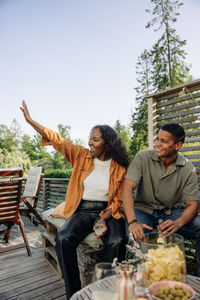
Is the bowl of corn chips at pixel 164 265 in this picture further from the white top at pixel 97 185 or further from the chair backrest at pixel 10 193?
the chair backrest at pixel 10 193

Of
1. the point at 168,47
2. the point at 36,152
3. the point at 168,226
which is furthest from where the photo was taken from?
the point at 36,152

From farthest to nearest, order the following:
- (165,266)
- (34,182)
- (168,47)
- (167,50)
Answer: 1. (167,50)
2. (168,47)
3. (34,182)
4. (165,266)

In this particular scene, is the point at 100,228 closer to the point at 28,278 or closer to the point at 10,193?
the point at 28,278

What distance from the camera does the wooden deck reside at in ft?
6.55

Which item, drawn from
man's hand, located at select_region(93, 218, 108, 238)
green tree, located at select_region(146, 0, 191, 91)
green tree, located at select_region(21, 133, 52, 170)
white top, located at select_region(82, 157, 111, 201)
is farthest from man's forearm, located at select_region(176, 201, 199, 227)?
green tree, located at select_region(21, 133, 52, 170)

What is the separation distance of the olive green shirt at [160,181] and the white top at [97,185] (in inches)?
10.5

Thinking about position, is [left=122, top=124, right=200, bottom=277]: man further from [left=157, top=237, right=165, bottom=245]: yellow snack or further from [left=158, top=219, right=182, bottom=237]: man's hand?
[left=157, top=237, right=165, bottom=245]: yellow snack

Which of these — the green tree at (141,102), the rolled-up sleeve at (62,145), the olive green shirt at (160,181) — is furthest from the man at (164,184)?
the green tree at (141,102)

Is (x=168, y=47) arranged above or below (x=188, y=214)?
above

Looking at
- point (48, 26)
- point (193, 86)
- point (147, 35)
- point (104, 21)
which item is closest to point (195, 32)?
point (147, 35)

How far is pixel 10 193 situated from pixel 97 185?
1.26 metres

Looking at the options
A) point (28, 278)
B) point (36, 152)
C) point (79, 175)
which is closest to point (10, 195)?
point (28, 278)

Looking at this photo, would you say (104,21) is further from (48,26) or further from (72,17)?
(48,26)

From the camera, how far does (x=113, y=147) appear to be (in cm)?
236
